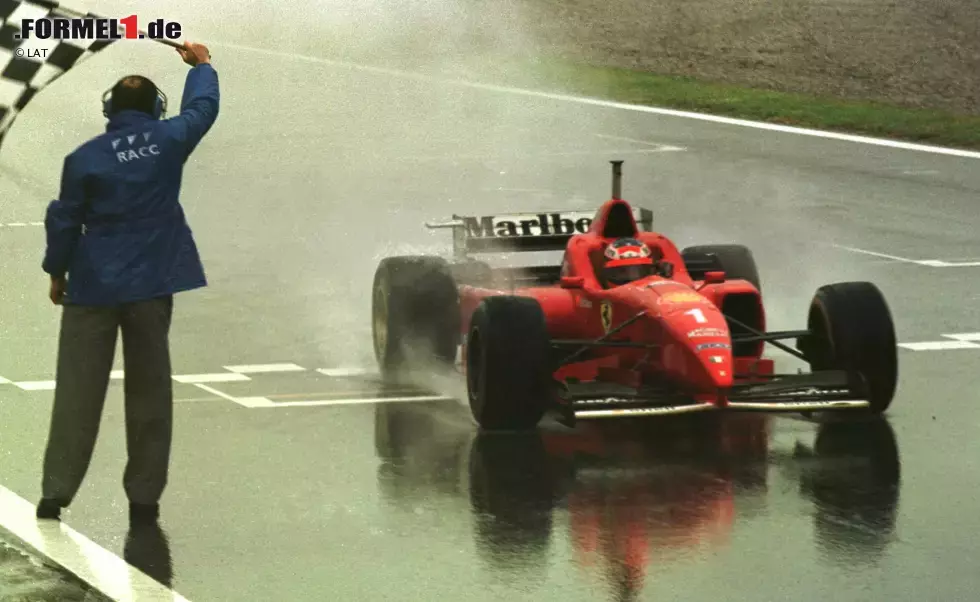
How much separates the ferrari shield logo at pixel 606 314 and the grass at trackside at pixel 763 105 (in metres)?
14.6

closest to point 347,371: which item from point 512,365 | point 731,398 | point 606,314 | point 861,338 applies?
point 606,314

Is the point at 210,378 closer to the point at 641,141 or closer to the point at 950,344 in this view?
the point at 950,344

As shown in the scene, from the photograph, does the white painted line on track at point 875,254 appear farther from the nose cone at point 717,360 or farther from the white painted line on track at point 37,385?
the white painted line on track at point 37,385

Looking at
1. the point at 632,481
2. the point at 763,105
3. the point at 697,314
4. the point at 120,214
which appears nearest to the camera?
the point at 120,214

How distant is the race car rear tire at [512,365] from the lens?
10.7 m

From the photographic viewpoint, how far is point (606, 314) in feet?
38.4

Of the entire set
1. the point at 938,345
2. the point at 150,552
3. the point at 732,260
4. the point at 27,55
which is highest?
the point at 27,55

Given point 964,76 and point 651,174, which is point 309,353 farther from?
point 964,76

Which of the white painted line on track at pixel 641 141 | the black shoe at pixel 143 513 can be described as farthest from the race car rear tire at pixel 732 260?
the white painted line on track at pixel 641 141

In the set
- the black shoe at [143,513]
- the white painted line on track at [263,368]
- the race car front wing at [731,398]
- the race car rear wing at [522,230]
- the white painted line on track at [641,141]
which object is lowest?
the black shoe at [143,513]

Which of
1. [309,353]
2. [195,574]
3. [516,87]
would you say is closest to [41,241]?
[309,353]

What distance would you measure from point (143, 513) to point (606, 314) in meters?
3.26

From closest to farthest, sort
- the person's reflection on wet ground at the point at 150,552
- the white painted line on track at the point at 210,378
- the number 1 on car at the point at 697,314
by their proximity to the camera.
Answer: the person's reflection on wet ground at the point at 150,552, the number 1 on car at the point at 697,314, the white painted line on track at the point at 210,378

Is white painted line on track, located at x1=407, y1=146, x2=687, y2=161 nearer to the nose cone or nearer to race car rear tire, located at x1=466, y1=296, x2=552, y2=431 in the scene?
race car rear tire, located at x1=466, y1=296, x2=552, y2=431
